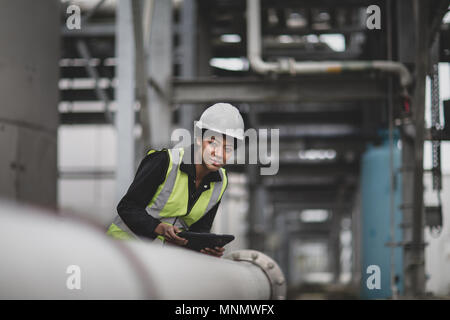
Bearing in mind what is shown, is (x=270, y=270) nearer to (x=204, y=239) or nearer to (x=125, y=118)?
(x=204, y=239)

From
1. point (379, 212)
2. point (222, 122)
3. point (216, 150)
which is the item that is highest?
point (222, 122)

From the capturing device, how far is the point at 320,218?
31000mm

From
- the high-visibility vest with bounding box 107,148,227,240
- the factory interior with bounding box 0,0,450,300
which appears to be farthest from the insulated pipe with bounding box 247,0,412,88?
the high-visibility vest with bounding box 107,148,227,240

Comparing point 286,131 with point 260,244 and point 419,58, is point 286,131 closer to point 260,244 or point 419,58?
point 260,244

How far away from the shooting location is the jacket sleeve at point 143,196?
7.88 ft

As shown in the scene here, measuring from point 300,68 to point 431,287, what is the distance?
14.2 feet

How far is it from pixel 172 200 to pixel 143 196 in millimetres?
Result: 138

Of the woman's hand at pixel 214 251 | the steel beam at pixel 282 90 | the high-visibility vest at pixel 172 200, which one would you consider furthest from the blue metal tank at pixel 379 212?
the woman's hand at pixel 214 251

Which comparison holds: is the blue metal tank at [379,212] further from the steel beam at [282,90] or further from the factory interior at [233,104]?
the steel beam at [282,90]

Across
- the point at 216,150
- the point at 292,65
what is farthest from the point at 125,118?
the point at 216,150

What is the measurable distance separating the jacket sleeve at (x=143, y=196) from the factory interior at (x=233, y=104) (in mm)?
108

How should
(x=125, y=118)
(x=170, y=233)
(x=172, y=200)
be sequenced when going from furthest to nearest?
(x=125, y=118) < (x=172, y=200) < (x=170, y=233)

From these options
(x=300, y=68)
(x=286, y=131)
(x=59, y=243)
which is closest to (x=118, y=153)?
(x=300, y=68)

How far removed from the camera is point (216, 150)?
243cm
